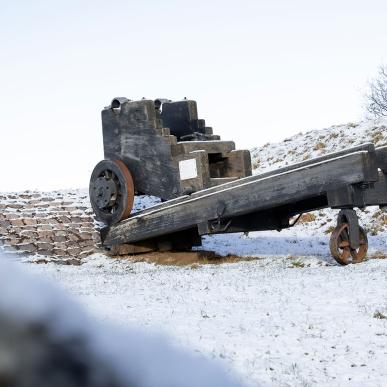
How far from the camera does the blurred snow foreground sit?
1.73 feet

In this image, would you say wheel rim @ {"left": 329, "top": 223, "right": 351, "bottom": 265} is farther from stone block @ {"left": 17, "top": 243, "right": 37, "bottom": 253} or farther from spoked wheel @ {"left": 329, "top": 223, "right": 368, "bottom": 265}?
stone block @ {"left": 17, "top": 243, "right": 37, "bottom": 253}

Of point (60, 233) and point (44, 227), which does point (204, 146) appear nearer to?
point (60, 233)

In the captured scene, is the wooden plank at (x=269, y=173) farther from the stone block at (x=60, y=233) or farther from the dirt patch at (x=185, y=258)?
the stone block at (x=60, y=233)

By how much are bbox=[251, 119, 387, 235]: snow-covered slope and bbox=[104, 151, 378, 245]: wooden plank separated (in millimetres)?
5165

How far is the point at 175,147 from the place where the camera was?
12.7 meters

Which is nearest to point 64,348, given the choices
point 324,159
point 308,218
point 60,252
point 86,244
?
point 324,159

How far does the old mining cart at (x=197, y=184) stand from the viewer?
9734 millimetres

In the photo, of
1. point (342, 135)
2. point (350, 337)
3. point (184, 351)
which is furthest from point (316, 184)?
point (342, 135)

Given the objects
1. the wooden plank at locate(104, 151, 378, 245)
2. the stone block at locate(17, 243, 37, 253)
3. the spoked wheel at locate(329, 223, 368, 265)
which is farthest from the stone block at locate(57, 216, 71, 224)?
the spoked wheel at locate(329, 223, 368, 265)

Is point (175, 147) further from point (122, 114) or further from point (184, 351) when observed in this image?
point (184, 351)

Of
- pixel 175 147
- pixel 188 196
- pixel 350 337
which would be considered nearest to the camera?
pixel 350 337

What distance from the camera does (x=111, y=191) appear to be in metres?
13.5

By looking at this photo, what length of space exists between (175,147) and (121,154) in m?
1.50

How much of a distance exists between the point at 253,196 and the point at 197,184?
1.78 meters
